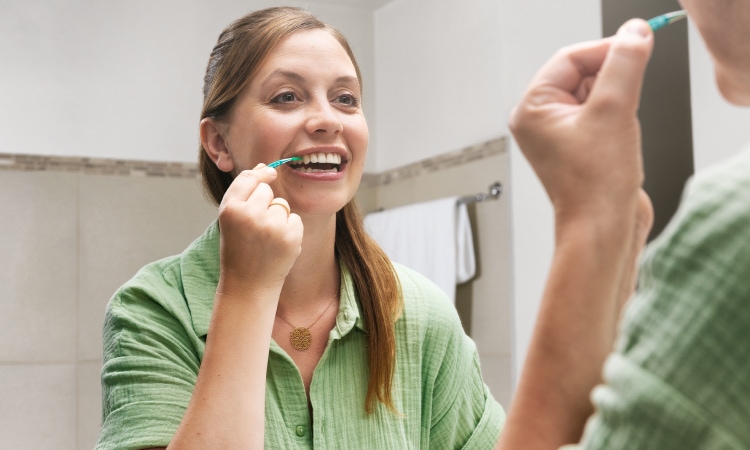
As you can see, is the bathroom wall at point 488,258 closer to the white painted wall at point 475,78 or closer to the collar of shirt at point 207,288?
the white painted wall at point 475,78

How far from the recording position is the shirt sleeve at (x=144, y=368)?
1049 mm

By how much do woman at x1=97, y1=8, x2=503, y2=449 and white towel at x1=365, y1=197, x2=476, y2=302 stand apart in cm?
105

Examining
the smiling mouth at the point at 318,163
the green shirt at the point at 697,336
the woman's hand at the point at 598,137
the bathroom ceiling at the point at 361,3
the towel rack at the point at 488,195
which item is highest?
the bathroom ceiling at the point at 361,3

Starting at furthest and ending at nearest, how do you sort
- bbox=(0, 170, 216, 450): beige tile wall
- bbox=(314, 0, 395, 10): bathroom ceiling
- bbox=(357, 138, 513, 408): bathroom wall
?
bbox=(314, 0, 395, 10): bathroom ceiling
bbox=(0, 170, 216, 450): beige tile wall
bbox=(357, 138, 513, 408): bathroom wall

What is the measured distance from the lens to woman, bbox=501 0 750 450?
1.16 feet

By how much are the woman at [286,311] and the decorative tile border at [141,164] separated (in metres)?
1.12

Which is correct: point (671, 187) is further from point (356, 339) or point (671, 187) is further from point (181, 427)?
point (181, 427)

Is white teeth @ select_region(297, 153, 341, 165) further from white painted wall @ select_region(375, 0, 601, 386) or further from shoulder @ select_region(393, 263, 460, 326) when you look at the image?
white painted wall @ select_region(375, 0, 601, 386)

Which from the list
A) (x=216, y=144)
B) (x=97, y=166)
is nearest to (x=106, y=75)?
(x=97, y=166)

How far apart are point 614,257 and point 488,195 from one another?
1.89 meters

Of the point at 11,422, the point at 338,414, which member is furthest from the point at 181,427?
the point at 11,422

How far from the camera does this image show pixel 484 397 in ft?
4.18

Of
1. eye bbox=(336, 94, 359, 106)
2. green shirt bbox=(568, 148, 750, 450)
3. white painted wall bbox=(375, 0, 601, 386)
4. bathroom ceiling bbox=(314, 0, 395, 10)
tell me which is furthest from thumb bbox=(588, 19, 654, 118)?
bathroom ceiling bbox=(314, 0, 395, 10)

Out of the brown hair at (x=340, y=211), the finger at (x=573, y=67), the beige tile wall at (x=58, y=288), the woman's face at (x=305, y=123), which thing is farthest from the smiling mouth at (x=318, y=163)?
the beige tile wall at (x=58, y=288)
